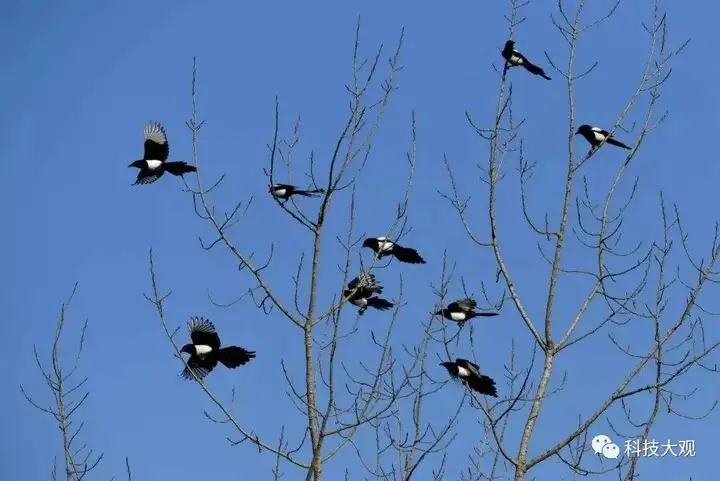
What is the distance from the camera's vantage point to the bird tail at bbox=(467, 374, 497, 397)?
581 cm

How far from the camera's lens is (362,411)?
16.9 feet

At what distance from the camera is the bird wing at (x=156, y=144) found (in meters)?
8.92

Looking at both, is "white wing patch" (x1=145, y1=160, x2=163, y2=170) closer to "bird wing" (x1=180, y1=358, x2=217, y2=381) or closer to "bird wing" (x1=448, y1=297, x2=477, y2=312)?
"bird wing" (x1=180, y1=358, x2=217, y2=381)

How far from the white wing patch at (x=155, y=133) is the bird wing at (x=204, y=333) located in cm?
234

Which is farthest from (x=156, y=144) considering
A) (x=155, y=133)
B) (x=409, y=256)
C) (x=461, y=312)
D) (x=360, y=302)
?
(x=461, y=312)

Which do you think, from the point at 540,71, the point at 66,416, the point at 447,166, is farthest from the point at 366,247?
the point at 66,416

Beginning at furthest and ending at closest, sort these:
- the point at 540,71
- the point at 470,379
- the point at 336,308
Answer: the point at 540,71 → the point at 470,379 → the point at 336,308

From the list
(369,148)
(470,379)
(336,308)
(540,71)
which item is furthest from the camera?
(540,71)

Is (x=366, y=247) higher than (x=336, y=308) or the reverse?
higher

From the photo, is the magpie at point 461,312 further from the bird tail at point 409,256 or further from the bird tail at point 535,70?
the bird tail at point 535,70

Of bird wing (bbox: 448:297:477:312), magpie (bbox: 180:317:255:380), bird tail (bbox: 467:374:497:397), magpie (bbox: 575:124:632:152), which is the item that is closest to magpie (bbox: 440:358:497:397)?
bird tail (bbox: 467:374:497:397)

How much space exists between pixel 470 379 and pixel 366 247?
12.1 ft

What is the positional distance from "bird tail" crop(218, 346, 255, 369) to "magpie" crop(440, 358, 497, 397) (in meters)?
1.62

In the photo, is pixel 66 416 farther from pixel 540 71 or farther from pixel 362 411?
pixel 540 71
